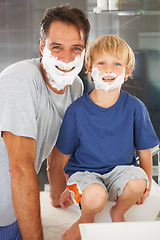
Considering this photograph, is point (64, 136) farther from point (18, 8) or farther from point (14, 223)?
point (18, 8)

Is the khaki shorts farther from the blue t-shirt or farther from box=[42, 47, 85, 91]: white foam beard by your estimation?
box=[42, 47, 85, 91]: white foam beard

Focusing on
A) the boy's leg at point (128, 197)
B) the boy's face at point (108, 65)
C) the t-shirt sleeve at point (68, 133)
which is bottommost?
the boy's leg at point (128, 197)

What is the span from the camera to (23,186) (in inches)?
42.9

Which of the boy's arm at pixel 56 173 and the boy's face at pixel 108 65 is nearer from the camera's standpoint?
the boy's face at pixel 108 65

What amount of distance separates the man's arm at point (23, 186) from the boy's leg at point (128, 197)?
11.2 inches

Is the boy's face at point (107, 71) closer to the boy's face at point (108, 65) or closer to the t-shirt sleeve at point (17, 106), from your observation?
the boy's face at point (108, 65)

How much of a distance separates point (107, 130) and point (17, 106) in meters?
0.37

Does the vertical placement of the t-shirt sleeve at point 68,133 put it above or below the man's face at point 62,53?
below

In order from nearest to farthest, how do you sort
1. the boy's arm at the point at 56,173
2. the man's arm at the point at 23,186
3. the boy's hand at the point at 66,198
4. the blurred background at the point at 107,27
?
the man's arm at the point at 23,186
the boy's hand at the point at 66,198
the boy's arm at the point at 56,173
the blurred background at the point at 107,27

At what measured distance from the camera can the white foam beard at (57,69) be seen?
4.22ft

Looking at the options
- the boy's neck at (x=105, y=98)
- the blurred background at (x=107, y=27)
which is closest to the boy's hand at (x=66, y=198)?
the boy's neck at (x=105, y=98)

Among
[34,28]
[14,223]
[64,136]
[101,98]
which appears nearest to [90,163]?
[64,136]

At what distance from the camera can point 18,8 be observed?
2.04m

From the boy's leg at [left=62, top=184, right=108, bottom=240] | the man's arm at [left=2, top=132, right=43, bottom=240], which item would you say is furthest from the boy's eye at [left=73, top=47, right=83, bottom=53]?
the boy's leg at [left=62, top=184, right=108, bottom=240]
